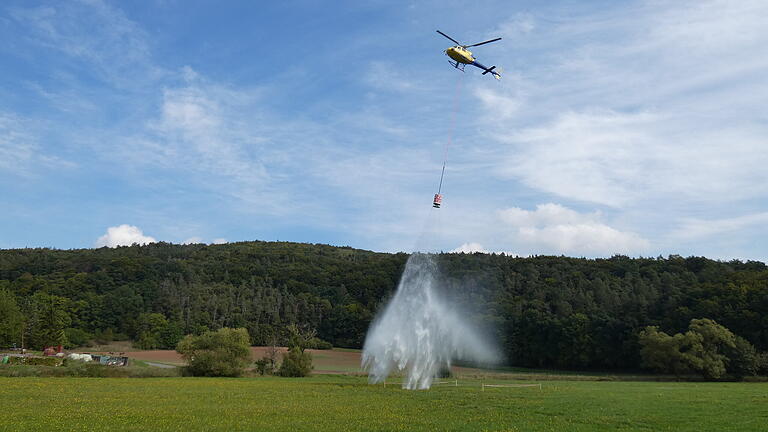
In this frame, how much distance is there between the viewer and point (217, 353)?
78.7m

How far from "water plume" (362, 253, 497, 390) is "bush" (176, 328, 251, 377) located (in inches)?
921

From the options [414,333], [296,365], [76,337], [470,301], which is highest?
[470,301]

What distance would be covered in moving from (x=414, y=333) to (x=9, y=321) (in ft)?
340

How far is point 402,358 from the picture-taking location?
6053cm

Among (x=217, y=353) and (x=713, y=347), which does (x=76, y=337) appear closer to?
(x=217, y=353)

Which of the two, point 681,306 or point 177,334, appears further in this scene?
point 177,334

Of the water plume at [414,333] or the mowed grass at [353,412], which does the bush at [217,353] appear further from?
the mowed grass at [353,412]

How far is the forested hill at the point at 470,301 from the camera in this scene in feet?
368

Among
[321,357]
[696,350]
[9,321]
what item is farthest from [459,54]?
[9,321]

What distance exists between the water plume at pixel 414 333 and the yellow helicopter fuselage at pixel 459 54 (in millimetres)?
25726

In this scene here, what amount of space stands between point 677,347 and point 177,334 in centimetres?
12197

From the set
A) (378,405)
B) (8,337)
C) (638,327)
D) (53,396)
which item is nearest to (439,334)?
(378,405)

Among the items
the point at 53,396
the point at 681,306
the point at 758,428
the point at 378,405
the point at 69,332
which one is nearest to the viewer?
the point at 758,428

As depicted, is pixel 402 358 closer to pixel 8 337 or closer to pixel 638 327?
pixel 638 327
